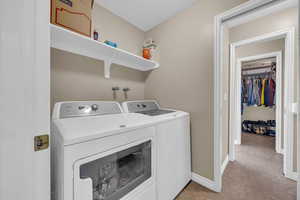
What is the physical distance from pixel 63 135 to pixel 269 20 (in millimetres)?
3324

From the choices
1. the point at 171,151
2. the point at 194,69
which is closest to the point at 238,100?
the point at 194,69

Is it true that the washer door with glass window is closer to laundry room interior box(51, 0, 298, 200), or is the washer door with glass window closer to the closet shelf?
laundry room interior box(51, 0, 298, 200)

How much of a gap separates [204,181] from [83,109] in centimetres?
171

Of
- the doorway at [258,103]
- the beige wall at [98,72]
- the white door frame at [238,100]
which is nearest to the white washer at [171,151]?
the beige wall at [98,72]

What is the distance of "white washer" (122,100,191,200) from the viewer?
1191mm

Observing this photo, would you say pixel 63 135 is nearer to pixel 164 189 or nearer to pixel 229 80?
pixel 164 189

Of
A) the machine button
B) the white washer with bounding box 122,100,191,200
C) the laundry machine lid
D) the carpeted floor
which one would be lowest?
the carpeted floor

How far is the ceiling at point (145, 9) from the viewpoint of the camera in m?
1.66

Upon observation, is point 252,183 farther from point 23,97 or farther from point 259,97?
point 259,97

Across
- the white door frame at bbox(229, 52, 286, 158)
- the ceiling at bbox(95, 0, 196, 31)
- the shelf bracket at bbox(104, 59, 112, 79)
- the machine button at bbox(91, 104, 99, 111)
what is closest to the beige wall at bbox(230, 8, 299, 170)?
the white door frame at bbox(229, 52, 286, 158)

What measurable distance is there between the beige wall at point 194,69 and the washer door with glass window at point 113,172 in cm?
89

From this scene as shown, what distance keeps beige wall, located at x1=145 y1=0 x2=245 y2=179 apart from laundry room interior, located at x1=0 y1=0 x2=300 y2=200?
1 centimetres

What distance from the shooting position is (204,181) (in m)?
1.60

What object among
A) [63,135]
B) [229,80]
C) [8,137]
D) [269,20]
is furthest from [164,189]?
[269,20]
